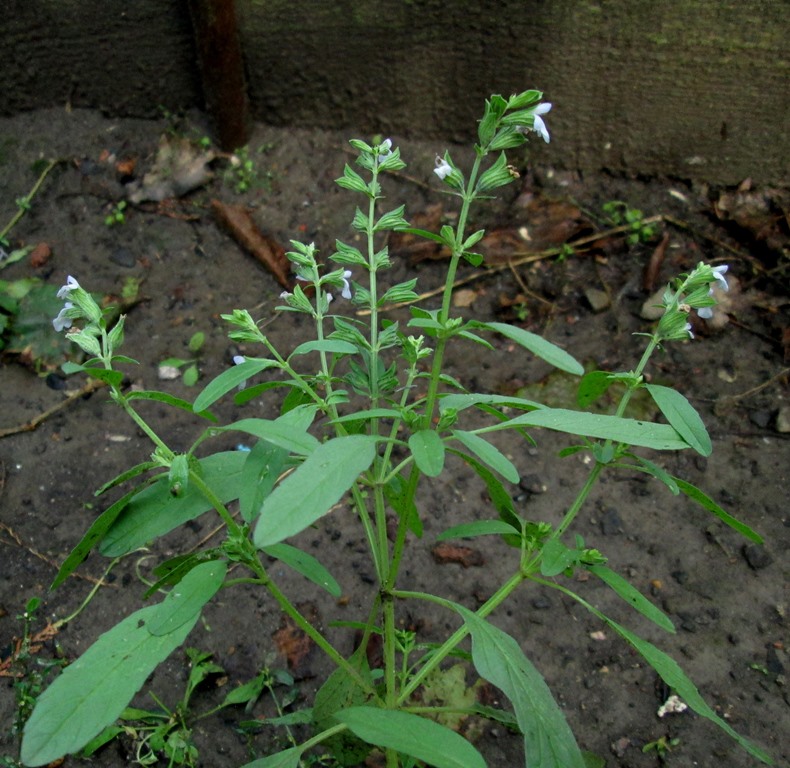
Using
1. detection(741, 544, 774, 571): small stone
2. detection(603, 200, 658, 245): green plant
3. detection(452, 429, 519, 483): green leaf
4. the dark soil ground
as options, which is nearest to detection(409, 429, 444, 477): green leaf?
detection(452, 429, 519, 483): green leaf

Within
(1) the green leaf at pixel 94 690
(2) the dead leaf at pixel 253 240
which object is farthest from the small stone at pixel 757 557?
(2) the dead leaf at pixel 253 240

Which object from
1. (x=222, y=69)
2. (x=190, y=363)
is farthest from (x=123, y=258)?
(x=222, y=69)

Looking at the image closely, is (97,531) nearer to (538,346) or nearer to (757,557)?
(538,346)

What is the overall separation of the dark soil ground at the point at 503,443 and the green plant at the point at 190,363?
1.2 inches

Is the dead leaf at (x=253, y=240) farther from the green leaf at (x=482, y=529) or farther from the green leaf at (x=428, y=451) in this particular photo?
the green leaf at (x=428, y=451)

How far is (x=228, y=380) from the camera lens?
4.77 ft

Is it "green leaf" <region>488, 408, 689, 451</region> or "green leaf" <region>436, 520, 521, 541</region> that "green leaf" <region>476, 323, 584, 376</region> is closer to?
"green leaf" <region>488, 408, 689, 451</region>

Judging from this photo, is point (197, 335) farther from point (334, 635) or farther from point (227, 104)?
point (334, 635)

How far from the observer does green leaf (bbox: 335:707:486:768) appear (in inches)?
47.6

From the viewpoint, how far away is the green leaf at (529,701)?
4.33 ft

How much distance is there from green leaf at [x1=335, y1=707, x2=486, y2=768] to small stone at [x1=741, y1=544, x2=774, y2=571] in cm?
136

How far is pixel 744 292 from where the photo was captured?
299 centimetres

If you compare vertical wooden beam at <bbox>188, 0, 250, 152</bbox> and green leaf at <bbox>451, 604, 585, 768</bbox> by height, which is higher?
vertical wooden beam at <bbox>188, 0, 250, 152</bbox>

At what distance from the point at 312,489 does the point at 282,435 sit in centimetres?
15
